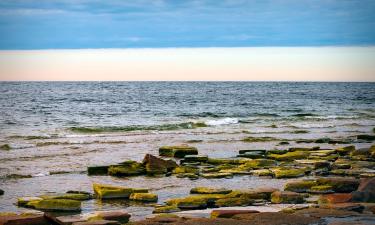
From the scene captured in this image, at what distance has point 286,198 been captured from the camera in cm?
1691

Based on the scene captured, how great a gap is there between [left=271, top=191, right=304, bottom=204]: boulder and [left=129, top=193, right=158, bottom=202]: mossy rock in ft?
11.3

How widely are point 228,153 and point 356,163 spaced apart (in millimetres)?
7583

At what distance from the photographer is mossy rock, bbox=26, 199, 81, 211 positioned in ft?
52.9

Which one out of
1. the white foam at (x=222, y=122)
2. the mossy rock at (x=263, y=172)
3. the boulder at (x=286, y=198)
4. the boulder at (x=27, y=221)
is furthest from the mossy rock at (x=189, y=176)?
the white foam at (x=222, y=122)

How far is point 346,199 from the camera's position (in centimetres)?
1628

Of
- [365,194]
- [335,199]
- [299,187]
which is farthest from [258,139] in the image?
[365,194]

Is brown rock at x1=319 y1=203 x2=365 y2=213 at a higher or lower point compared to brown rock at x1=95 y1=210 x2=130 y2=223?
lower

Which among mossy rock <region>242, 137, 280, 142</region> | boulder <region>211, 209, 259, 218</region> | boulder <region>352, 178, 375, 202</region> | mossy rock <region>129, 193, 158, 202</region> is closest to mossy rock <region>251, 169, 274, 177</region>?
mossy rock <region>129, 193, 158, 202</region>

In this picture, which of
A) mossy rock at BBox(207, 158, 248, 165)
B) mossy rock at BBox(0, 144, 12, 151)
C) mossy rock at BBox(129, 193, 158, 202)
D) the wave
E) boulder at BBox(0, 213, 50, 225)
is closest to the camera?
boulder at BBox(0, 213, 50, 225)

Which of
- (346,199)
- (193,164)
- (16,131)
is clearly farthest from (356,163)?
(16,131)

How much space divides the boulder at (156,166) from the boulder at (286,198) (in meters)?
7.37

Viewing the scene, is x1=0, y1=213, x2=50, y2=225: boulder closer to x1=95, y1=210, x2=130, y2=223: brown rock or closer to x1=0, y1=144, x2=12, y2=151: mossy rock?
x1=95, y1=210, x2=130, y2=223: brown rock

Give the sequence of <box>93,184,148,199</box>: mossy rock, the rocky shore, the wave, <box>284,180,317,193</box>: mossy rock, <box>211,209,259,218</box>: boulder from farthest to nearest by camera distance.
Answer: the wave → <box>284,180,317,193</box>: mossy rock → <box>93,184,148,199</box>: mossy rock → <box>211,209,259,218</box>: boulder → the rocky shore

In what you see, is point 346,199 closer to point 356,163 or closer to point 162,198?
point 162,198
